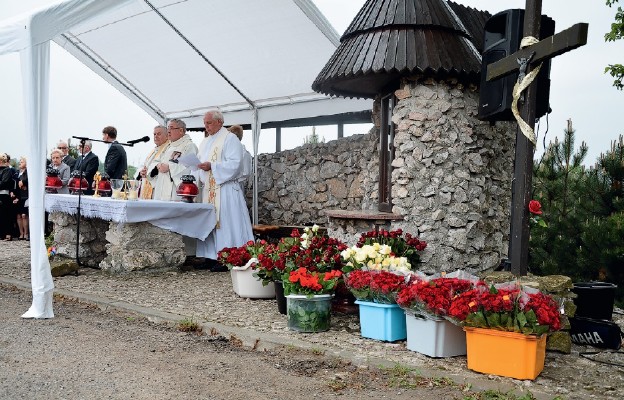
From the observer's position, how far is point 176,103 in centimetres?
1245

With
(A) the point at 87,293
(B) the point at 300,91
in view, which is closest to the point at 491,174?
(B) the point at 300,91

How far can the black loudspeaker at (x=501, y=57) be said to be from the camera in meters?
5.05

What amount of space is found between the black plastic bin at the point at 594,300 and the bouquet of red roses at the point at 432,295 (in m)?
1.12

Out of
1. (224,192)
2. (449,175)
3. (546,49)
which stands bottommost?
(224,192)

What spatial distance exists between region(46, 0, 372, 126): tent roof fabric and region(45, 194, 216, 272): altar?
2.58 m

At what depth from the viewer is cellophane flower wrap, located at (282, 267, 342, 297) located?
521 cm

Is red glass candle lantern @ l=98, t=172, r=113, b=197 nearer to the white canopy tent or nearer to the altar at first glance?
the altar

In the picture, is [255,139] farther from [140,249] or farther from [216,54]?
[140,249]

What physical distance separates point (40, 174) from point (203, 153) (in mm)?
3840

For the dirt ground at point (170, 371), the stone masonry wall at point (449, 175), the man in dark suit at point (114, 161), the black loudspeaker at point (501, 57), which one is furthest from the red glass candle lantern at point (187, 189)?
the black loudspeaker at point (501, 57)

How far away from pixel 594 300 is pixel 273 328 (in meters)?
2.56

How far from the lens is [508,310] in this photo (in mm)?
4172

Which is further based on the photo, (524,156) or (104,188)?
(104,188)

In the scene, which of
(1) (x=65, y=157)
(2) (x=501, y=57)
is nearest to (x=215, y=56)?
(1) (x=65, y=157)
